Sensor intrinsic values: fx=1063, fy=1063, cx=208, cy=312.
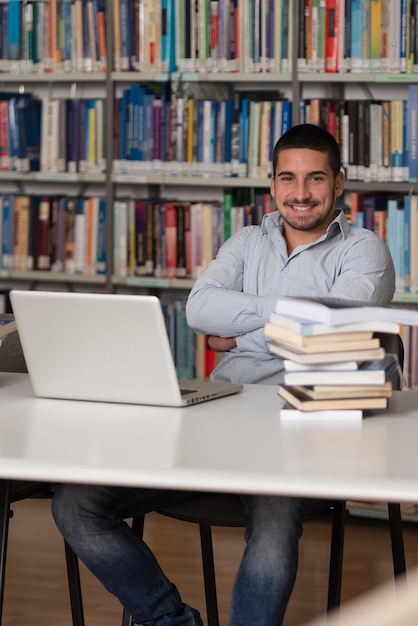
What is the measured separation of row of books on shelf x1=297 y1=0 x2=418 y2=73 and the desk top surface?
1949mm

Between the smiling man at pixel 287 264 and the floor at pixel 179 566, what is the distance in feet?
2.49

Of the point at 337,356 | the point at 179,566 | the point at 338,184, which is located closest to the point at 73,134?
the point at 338,184

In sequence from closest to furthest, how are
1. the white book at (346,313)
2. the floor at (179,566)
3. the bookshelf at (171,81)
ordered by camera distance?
the white book at (346,313), the floor at (179,566), the bookshelf at (171,81)

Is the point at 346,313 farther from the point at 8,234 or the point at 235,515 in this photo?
the point at 8,234

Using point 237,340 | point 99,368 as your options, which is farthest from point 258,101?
point 99,368

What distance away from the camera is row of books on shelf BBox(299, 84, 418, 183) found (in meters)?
3.68

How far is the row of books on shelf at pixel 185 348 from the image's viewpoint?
4051 millimetres

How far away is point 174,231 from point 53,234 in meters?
0.53

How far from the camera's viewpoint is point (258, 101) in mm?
3938

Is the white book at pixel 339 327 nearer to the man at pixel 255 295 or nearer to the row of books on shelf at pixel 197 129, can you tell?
the man at pixel 255 295

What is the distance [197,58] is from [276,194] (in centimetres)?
141

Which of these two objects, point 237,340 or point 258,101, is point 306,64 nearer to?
point 258,101

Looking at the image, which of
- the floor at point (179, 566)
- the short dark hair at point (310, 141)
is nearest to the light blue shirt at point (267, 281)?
the short dark hair at point (310, 141)

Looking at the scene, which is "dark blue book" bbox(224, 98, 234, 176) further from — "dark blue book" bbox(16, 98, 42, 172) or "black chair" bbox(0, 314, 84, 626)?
"black chair" bbox(0, 314, 84, 626)
